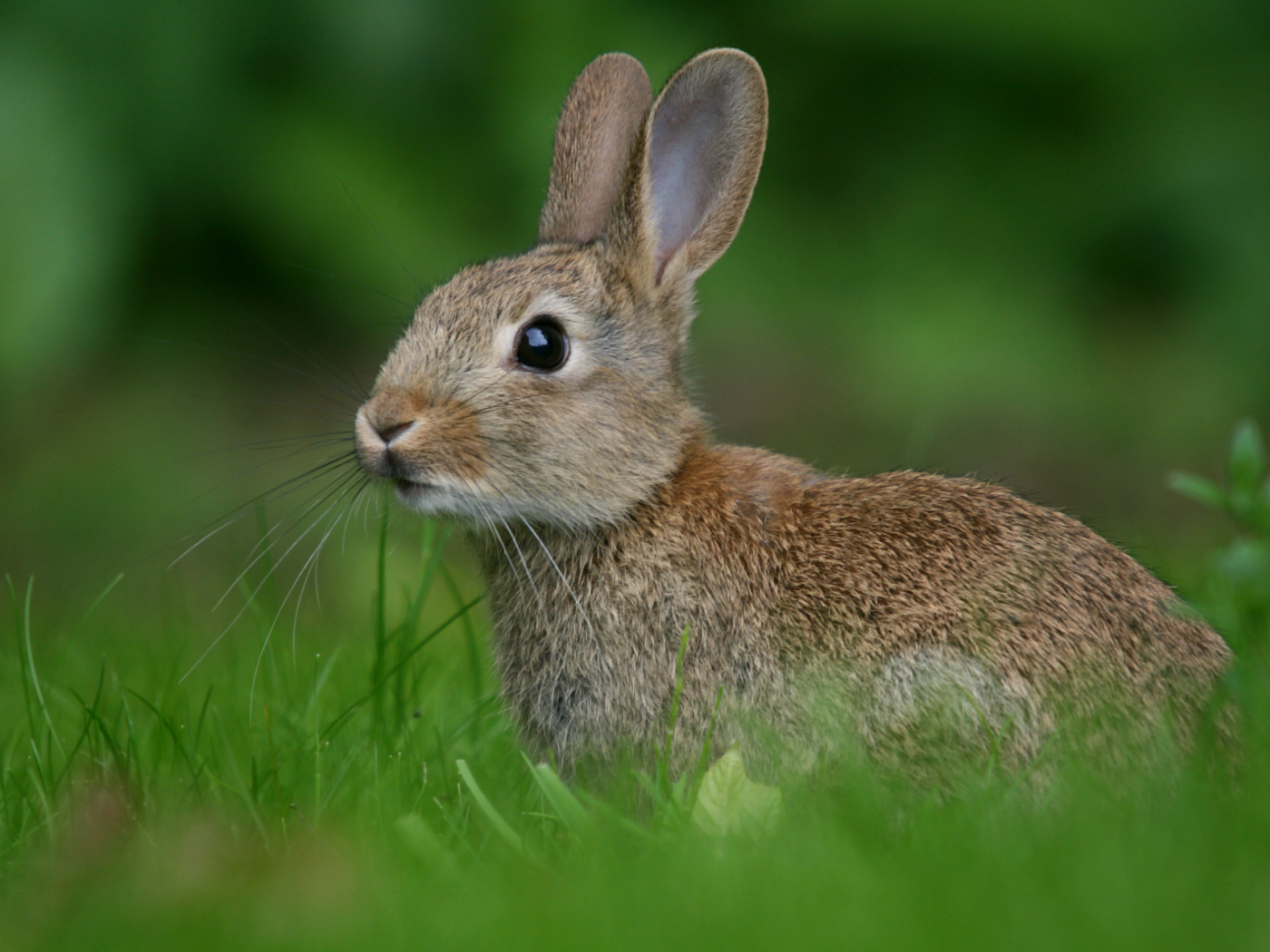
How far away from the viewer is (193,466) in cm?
716

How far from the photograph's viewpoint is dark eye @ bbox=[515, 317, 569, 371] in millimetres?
3775

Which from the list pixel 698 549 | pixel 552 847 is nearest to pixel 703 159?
pixel 698 549

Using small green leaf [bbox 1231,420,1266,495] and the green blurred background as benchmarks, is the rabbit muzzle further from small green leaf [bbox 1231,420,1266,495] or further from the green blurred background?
the green blurred background

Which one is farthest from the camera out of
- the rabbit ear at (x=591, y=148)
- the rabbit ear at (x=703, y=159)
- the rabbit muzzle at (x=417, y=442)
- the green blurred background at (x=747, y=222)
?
the green blurred background at (x=747, y=222)

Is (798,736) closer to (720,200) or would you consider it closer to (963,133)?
(720,200)

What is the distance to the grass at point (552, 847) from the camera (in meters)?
2.05

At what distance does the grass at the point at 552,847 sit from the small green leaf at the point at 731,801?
4 centimetres

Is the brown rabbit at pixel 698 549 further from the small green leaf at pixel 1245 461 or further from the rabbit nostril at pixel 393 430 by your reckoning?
the small green leaf at pixel 1245 461

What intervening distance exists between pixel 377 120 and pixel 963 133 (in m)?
3.17

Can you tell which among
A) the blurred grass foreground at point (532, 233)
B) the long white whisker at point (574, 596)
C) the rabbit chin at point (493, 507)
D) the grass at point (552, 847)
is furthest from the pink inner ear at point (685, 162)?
the blurred grass foreground at point (532, 233)

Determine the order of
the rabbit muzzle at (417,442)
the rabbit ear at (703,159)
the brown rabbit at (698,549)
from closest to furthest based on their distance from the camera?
the brown rabbit at (698,549)
the rabbit muzzle at (417,442)
the rabbit ear at (703,159)

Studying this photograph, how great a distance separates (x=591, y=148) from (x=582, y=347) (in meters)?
0.97

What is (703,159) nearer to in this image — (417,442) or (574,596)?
(417,442)

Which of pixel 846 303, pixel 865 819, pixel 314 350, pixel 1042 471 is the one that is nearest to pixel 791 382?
pixel 846 303
